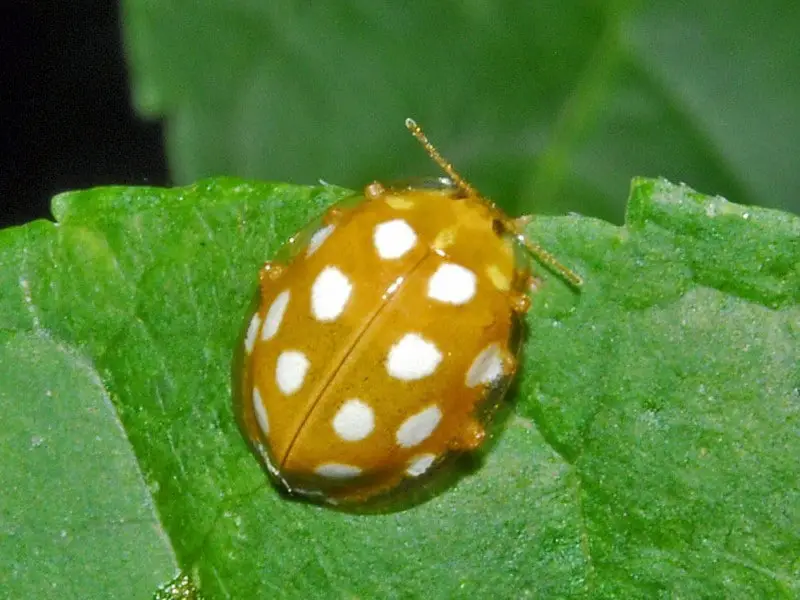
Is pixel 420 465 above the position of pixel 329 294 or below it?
below

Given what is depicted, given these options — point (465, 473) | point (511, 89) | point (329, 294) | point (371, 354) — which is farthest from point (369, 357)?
point (511, 89)

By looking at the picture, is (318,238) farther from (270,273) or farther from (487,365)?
(487,365)

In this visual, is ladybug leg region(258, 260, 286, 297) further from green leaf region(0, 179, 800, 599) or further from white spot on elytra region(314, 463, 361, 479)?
white spot on elytra region(314, 463, 361, 479)

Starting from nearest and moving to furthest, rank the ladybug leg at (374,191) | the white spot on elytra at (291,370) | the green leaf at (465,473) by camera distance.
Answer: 1. the green leaf at (465,473)
2. the white spot on elytra at (291,370)
3. the ladybug leg at (374,191)

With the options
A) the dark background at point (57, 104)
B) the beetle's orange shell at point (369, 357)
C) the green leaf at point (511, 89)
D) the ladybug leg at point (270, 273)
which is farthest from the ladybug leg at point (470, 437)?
the dark background at point (57, 104)

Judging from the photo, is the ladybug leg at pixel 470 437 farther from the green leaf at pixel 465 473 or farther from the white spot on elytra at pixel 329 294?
the white spot on elytra at pixel 329 294

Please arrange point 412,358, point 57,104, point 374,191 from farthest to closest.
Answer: point 57,104, point 374,191, point 412,358

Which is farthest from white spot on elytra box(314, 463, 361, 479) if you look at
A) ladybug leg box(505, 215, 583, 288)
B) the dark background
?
the dark background
